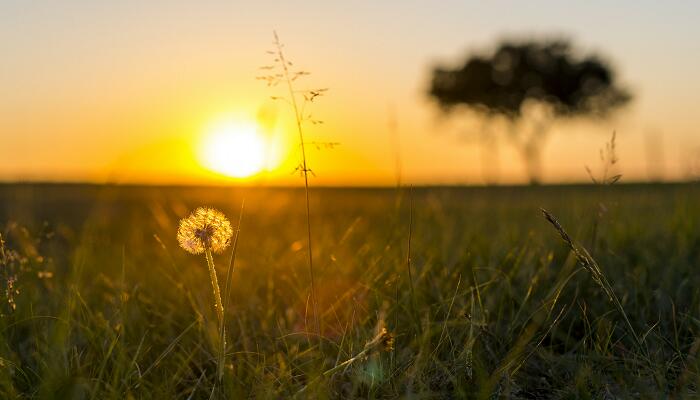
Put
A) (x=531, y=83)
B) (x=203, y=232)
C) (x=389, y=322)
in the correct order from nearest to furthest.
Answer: (x=203, y=232) → (x=389, y=322) → (x=531, y=83)

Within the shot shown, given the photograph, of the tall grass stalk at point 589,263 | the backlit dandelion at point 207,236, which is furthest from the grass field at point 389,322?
the backlit dandelion at point 207,236

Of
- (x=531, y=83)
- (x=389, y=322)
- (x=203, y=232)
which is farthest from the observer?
(x=531, y=83)

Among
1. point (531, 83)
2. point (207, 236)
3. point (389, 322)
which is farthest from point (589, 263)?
point (531, 83)

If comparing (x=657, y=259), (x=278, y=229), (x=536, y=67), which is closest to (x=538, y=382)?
(x=657, y=259)

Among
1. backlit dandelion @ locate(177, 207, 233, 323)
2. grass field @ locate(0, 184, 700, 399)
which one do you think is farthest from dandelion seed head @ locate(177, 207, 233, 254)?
grass field @ locate(0, 184, 700, 399)

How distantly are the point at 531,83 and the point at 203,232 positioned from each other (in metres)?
46.9

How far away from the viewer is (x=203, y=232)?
176cm

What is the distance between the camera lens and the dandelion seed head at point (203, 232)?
5.78 feet

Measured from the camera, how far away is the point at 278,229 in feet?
22.0

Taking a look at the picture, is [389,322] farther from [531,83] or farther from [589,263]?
[531,83]

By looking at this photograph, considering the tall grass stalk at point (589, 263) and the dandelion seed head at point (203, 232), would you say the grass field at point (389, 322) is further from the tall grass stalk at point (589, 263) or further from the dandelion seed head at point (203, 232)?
the dandelion seed head at point (203, 232)

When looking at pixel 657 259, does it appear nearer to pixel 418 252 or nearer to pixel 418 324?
pixel 418 252

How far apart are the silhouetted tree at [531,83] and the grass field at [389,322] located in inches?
1703

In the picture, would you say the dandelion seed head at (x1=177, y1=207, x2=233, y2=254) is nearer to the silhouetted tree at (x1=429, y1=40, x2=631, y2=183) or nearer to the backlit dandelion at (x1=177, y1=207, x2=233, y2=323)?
the backlit dandelion at (x1=177, y1=207, x2=233, y2=323)
